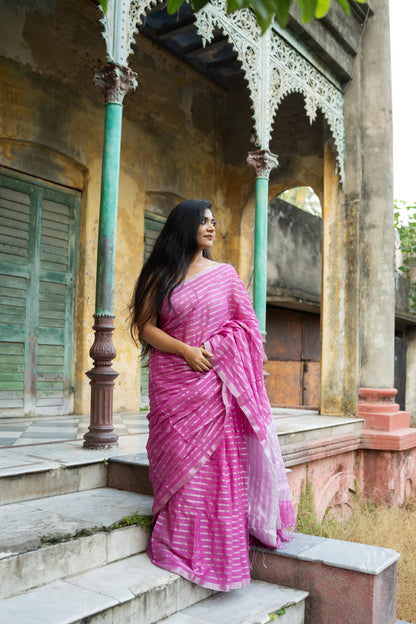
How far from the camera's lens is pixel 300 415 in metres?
7.86

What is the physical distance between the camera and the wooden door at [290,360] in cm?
1221

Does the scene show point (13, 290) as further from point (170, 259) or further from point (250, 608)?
point (250, 608)

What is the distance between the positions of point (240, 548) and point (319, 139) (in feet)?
23.8

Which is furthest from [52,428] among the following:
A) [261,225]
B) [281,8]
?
→ [281,8]

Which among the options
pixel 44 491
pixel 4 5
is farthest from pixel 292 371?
pixel 44 491

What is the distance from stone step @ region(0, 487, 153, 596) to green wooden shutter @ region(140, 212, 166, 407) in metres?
4.54

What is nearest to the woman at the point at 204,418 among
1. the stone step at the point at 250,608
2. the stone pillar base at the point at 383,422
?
the stone step at the point at 250,608

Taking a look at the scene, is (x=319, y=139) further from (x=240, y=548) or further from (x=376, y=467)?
(x=240, y=548)

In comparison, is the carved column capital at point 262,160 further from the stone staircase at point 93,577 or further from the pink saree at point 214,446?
the stone staircase at point 93,577

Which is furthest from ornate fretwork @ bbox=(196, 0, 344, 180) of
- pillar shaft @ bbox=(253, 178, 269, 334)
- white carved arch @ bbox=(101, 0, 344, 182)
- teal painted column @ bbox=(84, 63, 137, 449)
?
teal painted column @ bbox=(84, 63, 137, 449)

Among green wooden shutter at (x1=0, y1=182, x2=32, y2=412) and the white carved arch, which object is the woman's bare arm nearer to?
the white carved arch

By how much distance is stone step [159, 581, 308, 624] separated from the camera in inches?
102

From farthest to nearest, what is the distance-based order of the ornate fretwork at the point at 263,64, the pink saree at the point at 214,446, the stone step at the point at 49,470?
the ornate fretwork at the point at 263,64, the stone step at the point at 49,470, the pink saree at the point at 214,446

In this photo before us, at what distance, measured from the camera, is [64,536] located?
104 inches
